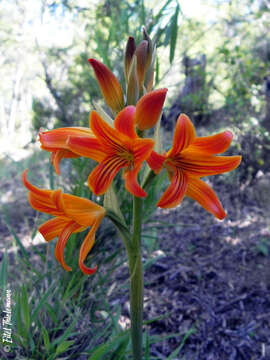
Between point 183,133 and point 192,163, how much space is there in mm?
147

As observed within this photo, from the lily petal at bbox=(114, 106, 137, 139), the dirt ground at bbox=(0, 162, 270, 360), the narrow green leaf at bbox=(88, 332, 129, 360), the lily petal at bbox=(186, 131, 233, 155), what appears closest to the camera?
the lily petal at bbox=(114, 106, 137, 139)

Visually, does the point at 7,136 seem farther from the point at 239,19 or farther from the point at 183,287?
the point at 183,287

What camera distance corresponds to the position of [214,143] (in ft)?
3.30

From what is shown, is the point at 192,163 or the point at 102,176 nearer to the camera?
the point at 102,176

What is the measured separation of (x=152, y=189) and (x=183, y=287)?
151 centimetres

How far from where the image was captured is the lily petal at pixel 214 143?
997mm

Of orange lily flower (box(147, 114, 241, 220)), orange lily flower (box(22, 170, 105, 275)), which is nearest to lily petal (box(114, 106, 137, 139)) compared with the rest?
orange lily flower (box(147, 114, 241, 220))

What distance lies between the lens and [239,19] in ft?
18.7

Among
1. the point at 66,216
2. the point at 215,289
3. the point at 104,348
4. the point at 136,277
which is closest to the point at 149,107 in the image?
the point at 66,216

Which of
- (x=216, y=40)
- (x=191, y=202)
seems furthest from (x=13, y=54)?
(x=191, y=202)

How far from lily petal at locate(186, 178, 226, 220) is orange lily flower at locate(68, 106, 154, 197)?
0.83 ft

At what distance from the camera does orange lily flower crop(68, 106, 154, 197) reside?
90 centimetres

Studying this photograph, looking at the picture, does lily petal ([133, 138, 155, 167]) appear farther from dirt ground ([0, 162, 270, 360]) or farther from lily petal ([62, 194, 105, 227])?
dirt ground ([0, 162, 270, 360])

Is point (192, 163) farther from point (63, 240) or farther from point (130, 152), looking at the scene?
point (63, 240)
